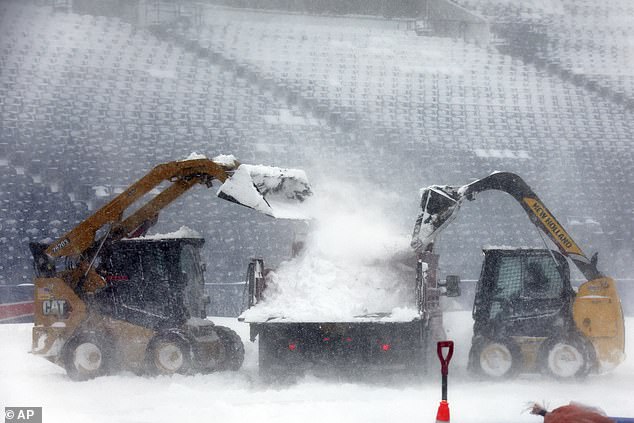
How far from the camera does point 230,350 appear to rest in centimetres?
853

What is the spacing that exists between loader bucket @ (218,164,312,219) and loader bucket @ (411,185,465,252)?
1.17 meters

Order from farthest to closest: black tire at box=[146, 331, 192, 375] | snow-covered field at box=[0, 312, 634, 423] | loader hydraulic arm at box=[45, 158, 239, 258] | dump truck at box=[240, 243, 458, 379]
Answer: loader hydraulic arm at box=[45, 158, 239, 258] < black tire at box=[146, 331, 192, 375] < dump truck at box=[240, 243, 458, 379] < snow-covered field at box=[0, 312, 634, 423]

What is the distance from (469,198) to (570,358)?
183 cm

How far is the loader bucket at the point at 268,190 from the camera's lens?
26.5ft

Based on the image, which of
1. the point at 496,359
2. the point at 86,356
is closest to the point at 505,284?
the point at 496,359

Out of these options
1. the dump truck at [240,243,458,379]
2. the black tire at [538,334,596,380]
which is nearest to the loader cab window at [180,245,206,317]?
the dump truck at [240,243,458,379]

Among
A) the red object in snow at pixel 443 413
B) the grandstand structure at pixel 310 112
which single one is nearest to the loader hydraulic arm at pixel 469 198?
the red object in snow at pixel 443 413

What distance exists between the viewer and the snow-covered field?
20.6ft

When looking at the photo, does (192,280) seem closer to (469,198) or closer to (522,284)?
(469,198)

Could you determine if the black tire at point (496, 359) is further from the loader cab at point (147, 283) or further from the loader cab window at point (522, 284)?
the loader cab at point (147, 283)

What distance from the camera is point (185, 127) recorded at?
58.9ft

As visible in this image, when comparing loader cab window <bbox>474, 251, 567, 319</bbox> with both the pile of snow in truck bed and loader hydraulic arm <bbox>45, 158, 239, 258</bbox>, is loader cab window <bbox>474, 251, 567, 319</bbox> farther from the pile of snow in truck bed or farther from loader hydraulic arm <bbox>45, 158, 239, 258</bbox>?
loader hydraulic arm <bbox>45, 158, 239, 258</bbox>

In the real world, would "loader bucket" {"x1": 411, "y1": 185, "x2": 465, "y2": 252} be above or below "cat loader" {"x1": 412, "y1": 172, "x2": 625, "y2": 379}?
above

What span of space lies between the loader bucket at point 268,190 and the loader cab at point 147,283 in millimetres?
830
